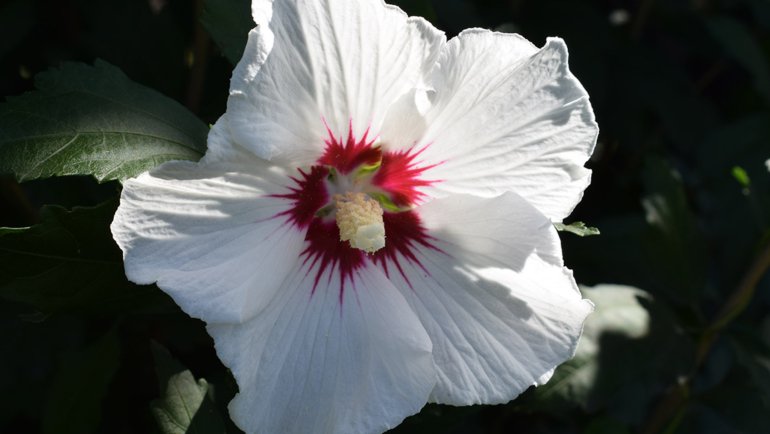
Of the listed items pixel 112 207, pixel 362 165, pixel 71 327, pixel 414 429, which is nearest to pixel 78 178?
pixel 71 327

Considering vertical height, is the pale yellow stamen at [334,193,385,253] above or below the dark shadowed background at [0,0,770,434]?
above

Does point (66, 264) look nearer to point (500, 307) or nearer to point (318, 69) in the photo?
point (318, 69)

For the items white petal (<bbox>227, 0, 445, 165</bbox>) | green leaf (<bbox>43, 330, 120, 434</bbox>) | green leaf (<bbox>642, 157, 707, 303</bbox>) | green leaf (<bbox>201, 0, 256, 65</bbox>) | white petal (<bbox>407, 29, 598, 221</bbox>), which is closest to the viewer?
white petal (<bbox>227, 0, 445, 165</bbox>)

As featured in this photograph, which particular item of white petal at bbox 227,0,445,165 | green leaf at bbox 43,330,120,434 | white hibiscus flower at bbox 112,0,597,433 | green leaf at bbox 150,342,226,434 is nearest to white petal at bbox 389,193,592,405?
white hibiscus flower at bbox 112,0,597,433

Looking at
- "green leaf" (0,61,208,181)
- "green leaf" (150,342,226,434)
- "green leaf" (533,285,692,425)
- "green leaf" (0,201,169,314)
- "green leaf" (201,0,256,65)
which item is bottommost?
"green leaf" (533,285,692,425)

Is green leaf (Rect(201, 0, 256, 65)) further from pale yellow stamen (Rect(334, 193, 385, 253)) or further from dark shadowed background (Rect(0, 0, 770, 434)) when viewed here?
pale yellow stamen (Rect(334, 193, 385, 253))

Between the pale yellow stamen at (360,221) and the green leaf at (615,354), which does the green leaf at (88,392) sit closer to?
the pale yellow stamen at (360,221)
